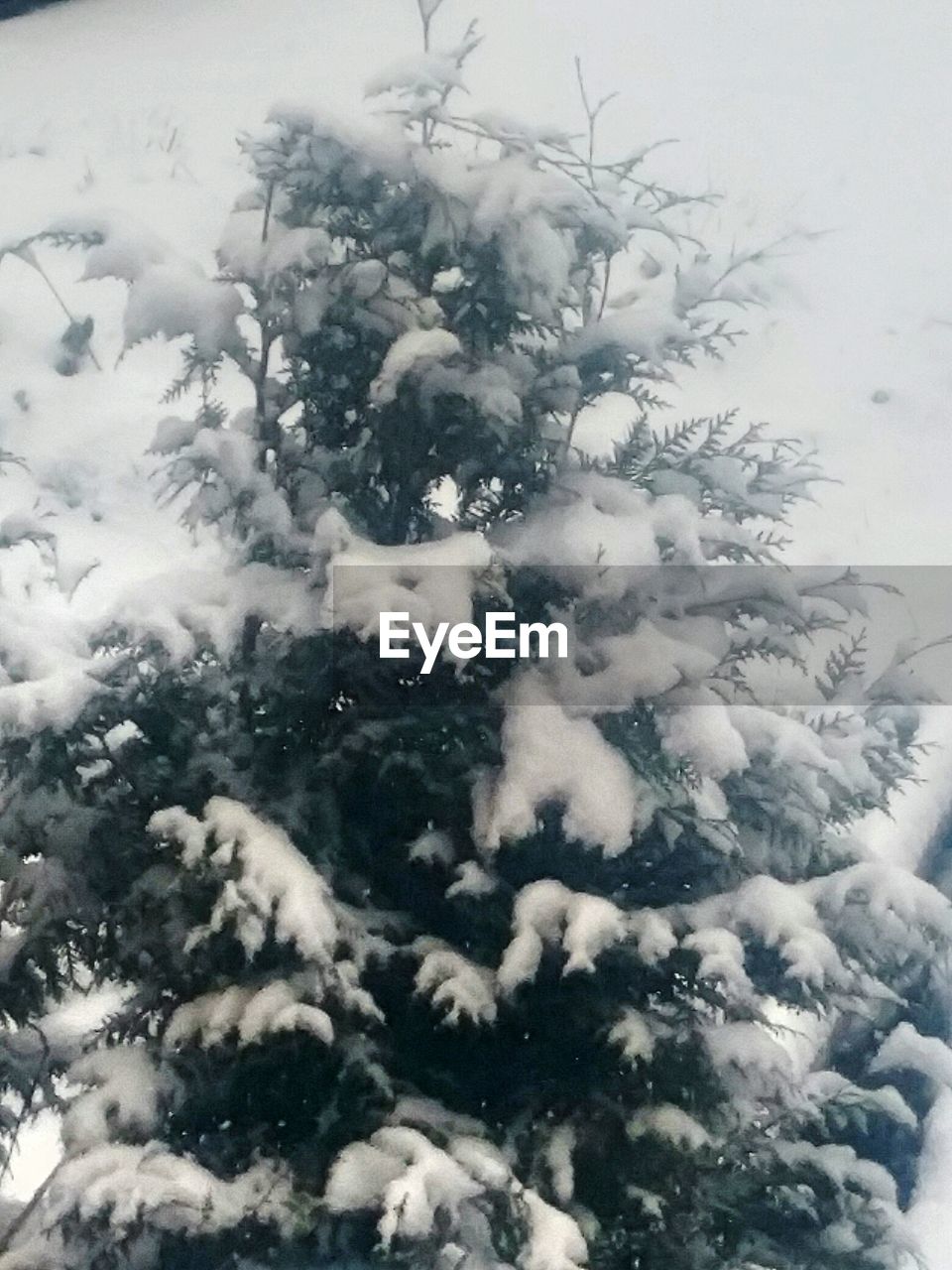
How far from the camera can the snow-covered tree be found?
50.4 inches

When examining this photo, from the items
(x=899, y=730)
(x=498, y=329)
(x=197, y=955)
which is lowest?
(x=197, y=955)

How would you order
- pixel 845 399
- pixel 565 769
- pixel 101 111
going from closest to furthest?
1. pixel 565 769
2. pixel 845 399
3. pixel 101 111

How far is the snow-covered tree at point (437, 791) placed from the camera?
1279 millimetres

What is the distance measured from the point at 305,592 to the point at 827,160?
105 cm

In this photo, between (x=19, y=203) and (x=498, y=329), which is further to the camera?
(x=19, y=203)

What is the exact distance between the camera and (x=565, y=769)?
1279 millimetres

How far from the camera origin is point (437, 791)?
4.39 feet

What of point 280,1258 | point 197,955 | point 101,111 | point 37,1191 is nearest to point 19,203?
point 101,111

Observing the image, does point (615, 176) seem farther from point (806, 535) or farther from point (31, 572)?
point (31, 572)

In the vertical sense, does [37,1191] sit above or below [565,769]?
below

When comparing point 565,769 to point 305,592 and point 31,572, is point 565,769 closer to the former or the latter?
point 305,592

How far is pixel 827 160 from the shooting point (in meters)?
1.71

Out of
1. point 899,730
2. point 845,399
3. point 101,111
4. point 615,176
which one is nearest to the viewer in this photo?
point 615,176

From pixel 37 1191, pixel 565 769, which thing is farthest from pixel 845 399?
pixel 37 1191
